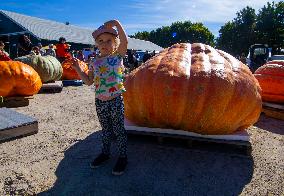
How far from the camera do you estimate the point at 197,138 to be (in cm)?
388

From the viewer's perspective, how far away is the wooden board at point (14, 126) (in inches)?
166

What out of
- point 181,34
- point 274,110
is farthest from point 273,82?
point 181,34

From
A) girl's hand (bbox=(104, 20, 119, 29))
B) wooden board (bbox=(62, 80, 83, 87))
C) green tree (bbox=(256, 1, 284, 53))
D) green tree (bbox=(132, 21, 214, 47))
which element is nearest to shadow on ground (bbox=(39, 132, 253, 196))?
girl's hand (bbox=(104, 20, 119, 29))

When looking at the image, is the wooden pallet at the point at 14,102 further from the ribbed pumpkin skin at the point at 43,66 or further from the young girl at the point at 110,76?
the young girl at the point at 110,76

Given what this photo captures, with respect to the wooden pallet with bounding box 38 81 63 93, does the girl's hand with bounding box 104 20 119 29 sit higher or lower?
higher

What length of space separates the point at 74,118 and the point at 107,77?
2.68 meters

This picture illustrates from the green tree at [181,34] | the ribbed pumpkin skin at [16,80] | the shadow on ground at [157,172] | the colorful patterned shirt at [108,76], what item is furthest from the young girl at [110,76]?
the green tree at [181,34]

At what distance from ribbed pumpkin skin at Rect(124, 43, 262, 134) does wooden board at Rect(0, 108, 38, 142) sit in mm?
1427

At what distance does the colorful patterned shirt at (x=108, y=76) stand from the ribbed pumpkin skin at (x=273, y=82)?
3.81 meters

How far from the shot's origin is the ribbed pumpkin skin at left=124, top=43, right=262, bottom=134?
3734mm

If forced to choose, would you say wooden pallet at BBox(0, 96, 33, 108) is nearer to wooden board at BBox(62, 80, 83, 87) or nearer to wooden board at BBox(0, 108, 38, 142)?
wooden board at BBox(0, 108, 38, 142)

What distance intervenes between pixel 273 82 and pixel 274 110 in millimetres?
514

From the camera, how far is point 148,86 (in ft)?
12.8

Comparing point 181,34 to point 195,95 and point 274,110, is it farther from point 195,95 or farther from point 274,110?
point 195,95
